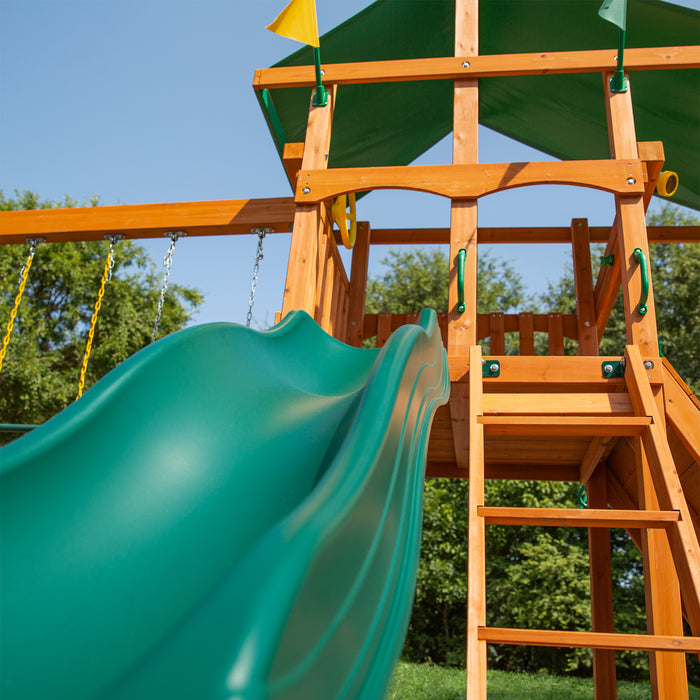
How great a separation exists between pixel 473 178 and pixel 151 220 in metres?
2.20

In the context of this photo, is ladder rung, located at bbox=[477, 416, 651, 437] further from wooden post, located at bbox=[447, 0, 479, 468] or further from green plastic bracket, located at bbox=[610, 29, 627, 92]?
green plastic bracket, located at bbox=[610, 29, 627, 92]

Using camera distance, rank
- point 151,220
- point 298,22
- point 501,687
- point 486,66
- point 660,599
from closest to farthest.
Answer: point 660,599
point 298,22
point 486,66
point 151,220
point 501,687

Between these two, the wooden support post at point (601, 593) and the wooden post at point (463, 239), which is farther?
the wooden support post at point (601, 593)

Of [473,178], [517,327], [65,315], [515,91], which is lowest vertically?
[473,178]

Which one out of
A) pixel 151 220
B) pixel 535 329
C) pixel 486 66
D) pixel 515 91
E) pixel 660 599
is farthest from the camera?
pixel 515 91

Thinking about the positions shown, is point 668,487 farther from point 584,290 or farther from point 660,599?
point 584,290

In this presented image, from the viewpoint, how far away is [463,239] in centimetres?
340

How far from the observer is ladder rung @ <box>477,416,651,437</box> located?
8.21ft

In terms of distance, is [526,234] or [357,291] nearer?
[357,291]

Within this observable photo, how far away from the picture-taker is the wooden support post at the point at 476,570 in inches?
67.6

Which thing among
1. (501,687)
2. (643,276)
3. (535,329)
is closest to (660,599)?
(643,276)

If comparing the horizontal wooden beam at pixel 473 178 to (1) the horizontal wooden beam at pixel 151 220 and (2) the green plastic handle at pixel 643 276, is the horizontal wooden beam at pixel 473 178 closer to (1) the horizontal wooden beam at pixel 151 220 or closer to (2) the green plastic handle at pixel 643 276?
(2) the green plastic handle at pixel 643 276

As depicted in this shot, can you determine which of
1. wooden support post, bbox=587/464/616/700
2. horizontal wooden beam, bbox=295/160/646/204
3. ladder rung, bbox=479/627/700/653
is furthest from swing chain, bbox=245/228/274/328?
wooden support post, bbox=587/464/616/700

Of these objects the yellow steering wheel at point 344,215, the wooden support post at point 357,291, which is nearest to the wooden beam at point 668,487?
the yellow steering wheel at point 344,215
